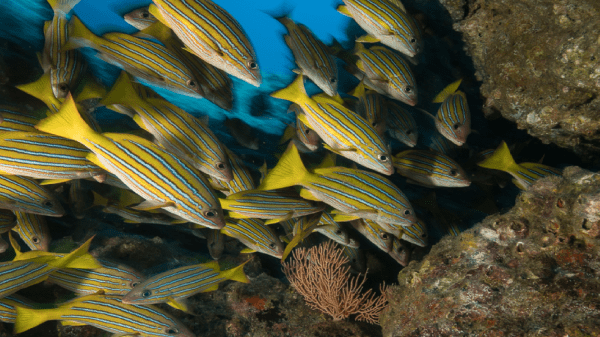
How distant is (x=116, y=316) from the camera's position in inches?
141

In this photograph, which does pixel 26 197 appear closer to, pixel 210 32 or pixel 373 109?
pixel 210 32

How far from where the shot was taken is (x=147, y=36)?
3.46m

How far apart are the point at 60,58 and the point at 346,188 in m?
3.92

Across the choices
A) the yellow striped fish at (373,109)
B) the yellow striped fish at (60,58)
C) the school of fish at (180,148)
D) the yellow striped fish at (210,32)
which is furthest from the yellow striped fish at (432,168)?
the yellow striped fish at (60,58)

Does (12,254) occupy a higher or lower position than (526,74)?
lower

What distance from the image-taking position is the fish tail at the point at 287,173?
11.4ft

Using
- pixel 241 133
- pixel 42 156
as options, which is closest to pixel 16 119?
pixel 42 156

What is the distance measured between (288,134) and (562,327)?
4256 mm

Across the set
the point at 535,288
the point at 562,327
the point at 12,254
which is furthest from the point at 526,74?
the point at 12,254

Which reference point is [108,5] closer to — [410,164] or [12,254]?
[12,254]

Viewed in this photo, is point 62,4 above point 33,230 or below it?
above

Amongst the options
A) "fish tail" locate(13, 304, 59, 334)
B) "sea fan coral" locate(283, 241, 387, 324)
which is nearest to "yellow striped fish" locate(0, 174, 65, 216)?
"fish tail" locate(13, 304, 59, 334)

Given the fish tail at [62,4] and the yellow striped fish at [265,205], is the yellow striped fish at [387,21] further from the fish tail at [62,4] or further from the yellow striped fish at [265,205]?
the fish tail at [62,4]

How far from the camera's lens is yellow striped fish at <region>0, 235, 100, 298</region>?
3287 millimetres
